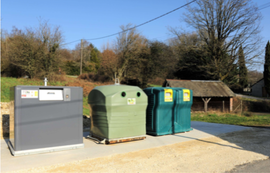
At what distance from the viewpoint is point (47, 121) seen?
5.42m

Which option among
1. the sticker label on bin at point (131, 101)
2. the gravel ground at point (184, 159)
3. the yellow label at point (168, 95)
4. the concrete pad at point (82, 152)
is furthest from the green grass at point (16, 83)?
the gravel ground at point (184, 159)

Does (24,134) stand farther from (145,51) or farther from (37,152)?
(145,51)

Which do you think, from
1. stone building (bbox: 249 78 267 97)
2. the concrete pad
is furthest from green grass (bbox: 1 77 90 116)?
stone building (bbox: 249 78 267 97)

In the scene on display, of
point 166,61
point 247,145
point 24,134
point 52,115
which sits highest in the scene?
point 166,61

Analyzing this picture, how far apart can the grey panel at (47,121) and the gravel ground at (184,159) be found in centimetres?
96

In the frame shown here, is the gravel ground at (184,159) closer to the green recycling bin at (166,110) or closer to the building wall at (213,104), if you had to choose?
the green recycling bin at (166,110)

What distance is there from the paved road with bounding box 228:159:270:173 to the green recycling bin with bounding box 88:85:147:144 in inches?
117

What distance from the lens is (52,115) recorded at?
5.51 m

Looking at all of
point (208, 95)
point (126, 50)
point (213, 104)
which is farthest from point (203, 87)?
point (126, 50)

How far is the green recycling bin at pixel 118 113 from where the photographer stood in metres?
6.36

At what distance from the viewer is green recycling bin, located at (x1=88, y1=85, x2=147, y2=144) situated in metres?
6.36

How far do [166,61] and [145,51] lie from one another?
632 cm

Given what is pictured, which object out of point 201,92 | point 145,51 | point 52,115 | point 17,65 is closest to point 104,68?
point 145,51

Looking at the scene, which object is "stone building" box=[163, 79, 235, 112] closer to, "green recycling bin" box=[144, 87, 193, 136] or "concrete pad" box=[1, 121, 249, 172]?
"green recycling bin" box=[144, 87, 193, 136]
